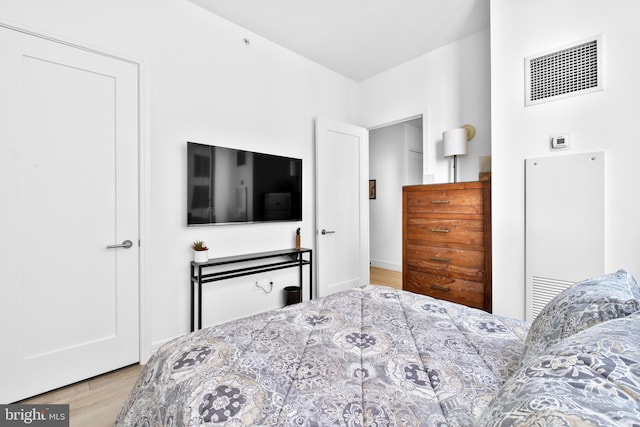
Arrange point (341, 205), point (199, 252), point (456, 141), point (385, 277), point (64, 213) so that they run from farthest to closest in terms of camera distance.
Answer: point (385, 277)
point (341, 205)
point (456, 141)
point (199, 252)
point (64, 213)

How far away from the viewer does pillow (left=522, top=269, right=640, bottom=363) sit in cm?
78

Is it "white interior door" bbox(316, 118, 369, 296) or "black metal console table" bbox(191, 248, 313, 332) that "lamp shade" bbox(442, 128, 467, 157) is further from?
"black metal console table" bbox(191, 248, 313, 332)

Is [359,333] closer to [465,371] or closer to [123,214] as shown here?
[465,371]

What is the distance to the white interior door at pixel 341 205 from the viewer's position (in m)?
3.62

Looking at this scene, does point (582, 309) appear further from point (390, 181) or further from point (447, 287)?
point (390, 181)

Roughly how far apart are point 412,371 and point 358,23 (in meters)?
3.15

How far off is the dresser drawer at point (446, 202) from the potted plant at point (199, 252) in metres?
2.02

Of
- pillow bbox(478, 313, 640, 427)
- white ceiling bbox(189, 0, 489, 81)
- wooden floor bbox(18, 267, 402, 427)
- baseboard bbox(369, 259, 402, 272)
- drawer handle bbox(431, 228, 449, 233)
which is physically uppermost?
white ceiling bbox(189, 0, 489, 81)

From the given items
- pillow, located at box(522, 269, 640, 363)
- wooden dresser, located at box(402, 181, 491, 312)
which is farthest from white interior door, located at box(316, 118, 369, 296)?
pillow, located at box(522, 269, 640, 363)

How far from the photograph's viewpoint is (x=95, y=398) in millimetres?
1864

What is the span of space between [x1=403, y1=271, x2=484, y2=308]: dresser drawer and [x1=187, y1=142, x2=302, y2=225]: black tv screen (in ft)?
4.68

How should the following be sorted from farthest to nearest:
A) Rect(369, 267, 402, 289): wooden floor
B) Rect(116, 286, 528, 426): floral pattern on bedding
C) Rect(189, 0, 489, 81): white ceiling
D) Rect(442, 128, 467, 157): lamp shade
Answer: Rect(369, 267, 402, 289): wooden floor < Rect(442, 128, 467, 157): lamp shade < Rect(189, 0, 489, 81): white ceiling < Rect(116, 286, 528, 426): floral pattern on bedding

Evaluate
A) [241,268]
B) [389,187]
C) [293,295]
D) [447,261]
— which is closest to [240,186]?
[241,268]

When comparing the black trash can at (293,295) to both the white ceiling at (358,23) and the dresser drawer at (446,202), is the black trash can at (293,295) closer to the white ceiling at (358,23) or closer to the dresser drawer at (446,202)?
the dresser drawer at (446,202)
